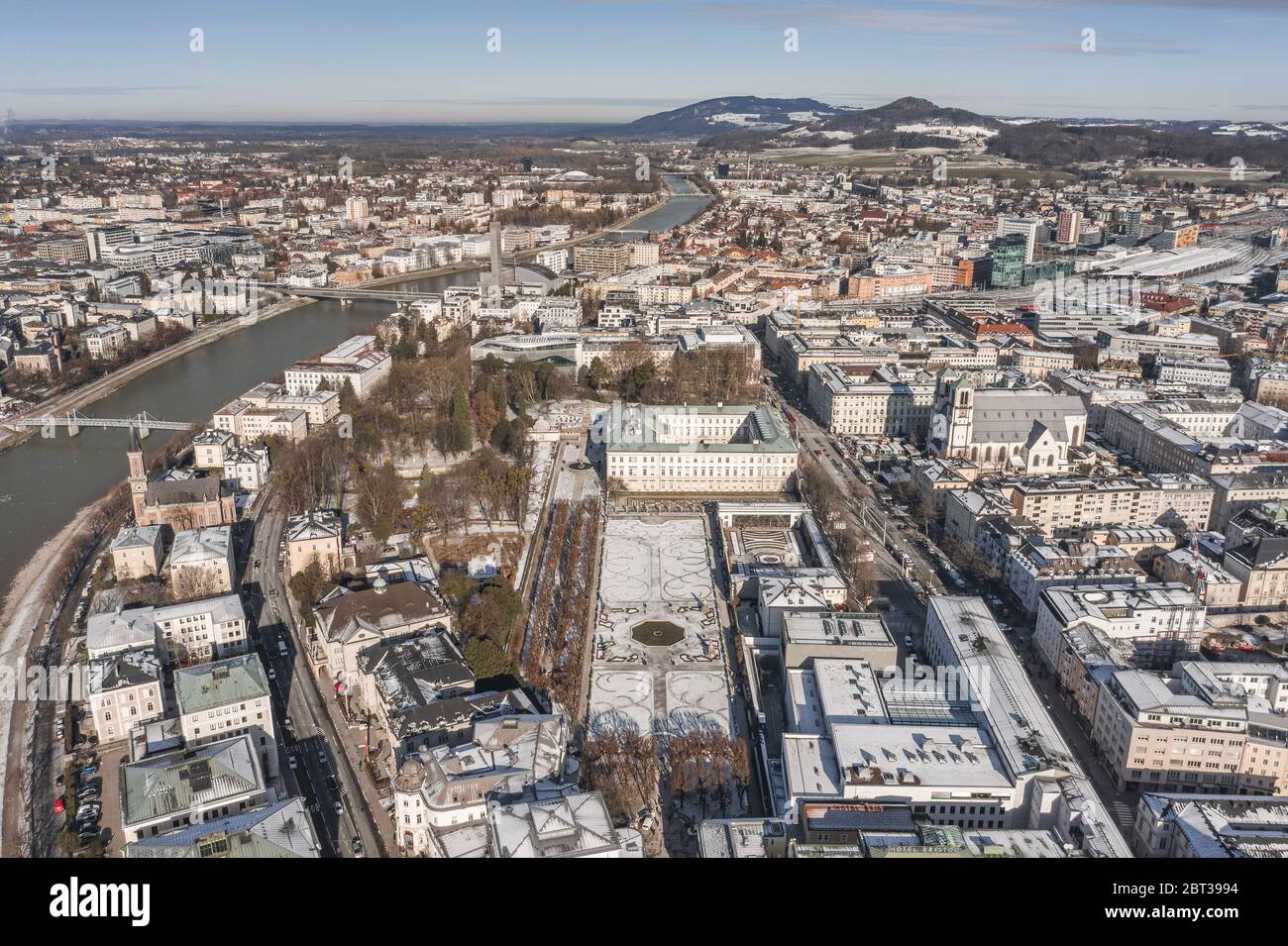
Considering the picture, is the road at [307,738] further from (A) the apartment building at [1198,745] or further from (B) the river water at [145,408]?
(A) the apartment building at [1198,745]

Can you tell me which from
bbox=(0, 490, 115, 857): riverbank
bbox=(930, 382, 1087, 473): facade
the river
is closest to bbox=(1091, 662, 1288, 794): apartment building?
bbox=(930, 382, 1087, 473): facade

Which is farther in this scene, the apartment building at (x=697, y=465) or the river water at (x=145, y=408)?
the apartment building at (x=697, y=465)

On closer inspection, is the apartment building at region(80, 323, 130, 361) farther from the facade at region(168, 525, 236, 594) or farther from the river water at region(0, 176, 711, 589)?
the facade at region(168, 525, 236, 594)

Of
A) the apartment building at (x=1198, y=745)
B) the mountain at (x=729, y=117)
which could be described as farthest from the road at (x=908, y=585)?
the mountain at (x=729, y=117)

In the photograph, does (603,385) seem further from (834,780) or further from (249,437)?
(834,780)

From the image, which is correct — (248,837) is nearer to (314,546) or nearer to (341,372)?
(314,546)
